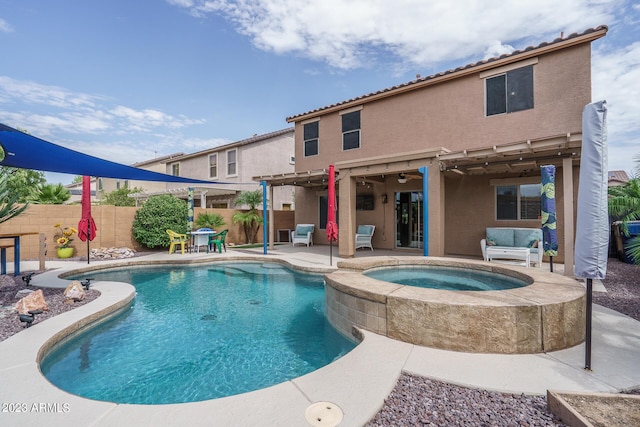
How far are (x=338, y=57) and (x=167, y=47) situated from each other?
21.1 ft

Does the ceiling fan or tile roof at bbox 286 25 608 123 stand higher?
tile roof at bbox 286 25 608 123

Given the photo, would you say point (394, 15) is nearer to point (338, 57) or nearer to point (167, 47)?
point (338, 57)

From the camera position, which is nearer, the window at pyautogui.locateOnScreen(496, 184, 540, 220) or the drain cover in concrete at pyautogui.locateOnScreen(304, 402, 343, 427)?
the drain cover in concrete at pyautogui.locateOnScreen(304, 402, 343, 427)

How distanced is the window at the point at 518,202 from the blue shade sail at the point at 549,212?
8.71ft

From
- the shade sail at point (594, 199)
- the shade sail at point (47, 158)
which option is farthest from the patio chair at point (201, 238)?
the shade sail at point (594, 199)

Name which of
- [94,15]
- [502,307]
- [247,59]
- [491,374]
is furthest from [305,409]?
[247,59]

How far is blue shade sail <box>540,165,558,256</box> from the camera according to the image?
680 centimetres

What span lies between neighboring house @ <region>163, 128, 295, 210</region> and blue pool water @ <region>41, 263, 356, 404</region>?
37.5 feet

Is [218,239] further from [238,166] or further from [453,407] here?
[453,407]

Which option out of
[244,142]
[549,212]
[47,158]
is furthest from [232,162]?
[549,212]

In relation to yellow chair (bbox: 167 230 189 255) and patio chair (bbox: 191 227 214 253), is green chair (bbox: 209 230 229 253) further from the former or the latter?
yellow chair (bbox: 167 230 189 255)

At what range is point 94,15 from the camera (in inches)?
321

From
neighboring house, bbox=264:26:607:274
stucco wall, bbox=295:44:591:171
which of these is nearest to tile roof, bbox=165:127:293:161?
neighboring house, bbox=264:26:607:274

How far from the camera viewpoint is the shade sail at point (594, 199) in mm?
2590
